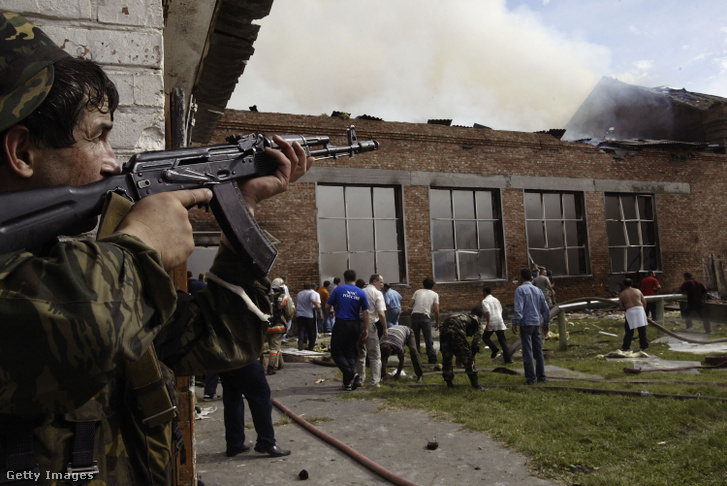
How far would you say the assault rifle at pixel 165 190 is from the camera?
106 centimetres

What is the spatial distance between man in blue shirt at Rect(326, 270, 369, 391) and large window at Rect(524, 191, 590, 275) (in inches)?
447

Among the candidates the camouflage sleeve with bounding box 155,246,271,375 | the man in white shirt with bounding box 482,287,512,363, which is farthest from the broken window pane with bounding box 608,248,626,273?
the camouflage sleeve with bounding box 155,246,271,375

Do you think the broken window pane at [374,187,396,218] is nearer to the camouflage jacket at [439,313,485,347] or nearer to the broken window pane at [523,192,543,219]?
the broken window pane at [523,192,543,219]

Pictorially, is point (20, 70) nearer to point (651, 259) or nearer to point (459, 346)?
point (459, 346)

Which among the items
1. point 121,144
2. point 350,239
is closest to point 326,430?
point 121,144

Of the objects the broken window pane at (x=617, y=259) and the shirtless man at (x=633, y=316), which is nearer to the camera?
the shirtless man at (x=633, y=316)

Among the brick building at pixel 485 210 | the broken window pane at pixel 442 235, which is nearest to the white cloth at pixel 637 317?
the brick building at pixel 485 210

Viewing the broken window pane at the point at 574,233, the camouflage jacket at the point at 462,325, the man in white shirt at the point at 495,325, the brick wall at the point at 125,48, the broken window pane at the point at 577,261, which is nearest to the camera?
the brick wall at the point at 125,48

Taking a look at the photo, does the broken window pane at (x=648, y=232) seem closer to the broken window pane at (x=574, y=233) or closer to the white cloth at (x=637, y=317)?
the broken window pane at (x=574, y=233)

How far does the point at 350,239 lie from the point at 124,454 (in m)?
15.0

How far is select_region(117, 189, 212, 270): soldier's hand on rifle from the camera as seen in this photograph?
3.61 feet

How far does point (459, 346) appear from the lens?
8.20 metres

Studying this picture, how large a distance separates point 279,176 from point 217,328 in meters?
0.67

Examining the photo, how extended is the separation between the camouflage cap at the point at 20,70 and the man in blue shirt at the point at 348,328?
7.57m
